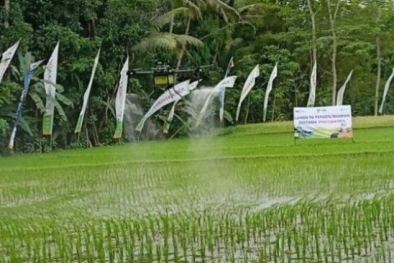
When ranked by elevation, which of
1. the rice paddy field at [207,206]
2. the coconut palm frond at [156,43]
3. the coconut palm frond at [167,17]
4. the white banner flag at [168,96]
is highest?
the coconut palm frond at [167,17]

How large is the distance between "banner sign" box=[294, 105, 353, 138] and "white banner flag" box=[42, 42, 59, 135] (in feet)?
20.1

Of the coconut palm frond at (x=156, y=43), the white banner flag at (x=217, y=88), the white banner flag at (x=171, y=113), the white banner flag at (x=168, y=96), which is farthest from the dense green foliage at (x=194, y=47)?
Answer: the white banner flag at (x=168, y=96)

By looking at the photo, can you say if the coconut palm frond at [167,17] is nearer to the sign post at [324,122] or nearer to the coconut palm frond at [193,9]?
the coconut palm frond at [193,9]

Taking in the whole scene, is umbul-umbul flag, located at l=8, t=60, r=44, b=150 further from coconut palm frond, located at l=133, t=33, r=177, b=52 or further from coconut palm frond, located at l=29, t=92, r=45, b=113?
coconut palm frond, located at l=133, t=33, r=177, b=52

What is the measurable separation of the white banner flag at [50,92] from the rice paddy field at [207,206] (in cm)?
248

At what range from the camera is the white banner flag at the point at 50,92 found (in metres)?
17.6

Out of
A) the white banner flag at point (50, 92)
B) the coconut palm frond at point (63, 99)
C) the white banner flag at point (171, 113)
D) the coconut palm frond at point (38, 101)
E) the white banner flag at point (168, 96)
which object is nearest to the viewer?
the white banner flag at point (50, 92)

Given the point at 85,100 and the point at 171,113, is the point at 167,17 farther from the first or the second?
the point at 85,100

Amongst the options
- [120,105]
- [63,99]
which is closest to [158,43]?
[120,105]

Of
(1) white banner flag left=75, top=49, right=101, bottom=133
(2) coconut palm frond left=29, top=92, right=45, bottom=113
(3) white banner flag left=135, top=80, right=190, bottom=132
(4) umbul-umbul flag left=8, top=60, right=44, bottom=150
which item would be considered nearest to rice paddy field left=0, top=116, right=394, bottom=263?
(4) umbul-umbul flag left=8, top=60, right=44, bottom=150

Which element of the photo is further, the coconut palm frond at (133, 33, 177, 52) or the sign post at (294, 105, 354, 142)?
the coconut palm frond at (133, 33, 177, 52)

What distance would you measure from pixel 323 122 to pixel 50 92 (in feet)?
22.5

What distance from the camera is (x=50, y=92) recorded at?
17.8 metres

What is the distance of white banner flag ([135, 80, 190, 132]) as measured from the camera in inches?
810
